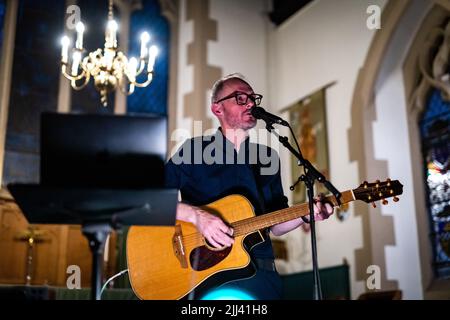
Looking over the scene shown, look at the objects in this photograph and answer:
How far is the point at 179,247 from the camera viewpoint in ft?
8.59

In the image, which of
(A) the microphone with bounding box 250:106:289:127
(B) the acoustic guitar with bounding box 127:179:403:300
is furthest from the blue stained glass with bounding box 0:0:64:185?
A: (A) the microphone with bounding box 250:106:289:127

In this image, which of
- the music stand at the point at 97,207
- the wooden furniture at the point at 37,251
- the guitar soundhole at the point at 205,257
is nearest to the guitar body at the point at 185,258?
the guitar soundhole at the point at 205,257

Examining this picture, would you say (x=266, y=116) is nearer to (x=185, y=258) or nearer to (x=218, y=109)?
(x=218, y=109)

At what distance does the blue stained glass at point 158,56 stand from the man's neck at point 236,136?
4.19 meters

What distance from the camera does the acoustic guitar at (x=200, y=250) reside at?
2510mm

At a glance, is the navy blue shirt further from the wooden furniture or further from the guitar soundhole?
the wooden furniture

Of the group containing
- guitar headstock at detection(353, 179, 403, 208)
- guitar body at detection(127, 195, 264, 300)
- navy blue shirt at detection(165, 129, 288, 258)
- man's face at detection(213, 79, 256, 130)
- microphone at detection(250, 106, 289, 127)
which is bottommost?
guitar body at detection(127, 195, 264, 300)

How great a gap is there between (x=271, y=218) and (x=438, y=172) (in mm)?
3184

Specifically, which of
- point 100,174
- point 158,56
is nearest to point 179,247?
point 100,174

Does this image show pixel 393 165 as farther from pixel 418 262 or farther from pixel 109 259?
pixel 109 259

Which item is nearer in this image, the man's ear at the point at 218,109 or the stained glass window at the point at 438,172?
the man's ear at the point at 218,109

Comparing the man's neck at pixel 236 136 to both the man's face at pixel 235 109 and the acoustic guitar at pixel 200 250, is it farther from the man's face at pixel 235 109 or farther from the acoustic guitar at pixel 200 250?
the acoustic guitar at pixel 200 250

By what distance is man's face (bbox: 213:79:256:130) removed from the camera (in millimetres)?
2809

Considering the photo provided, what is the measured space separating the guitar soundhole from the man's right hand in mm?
37
